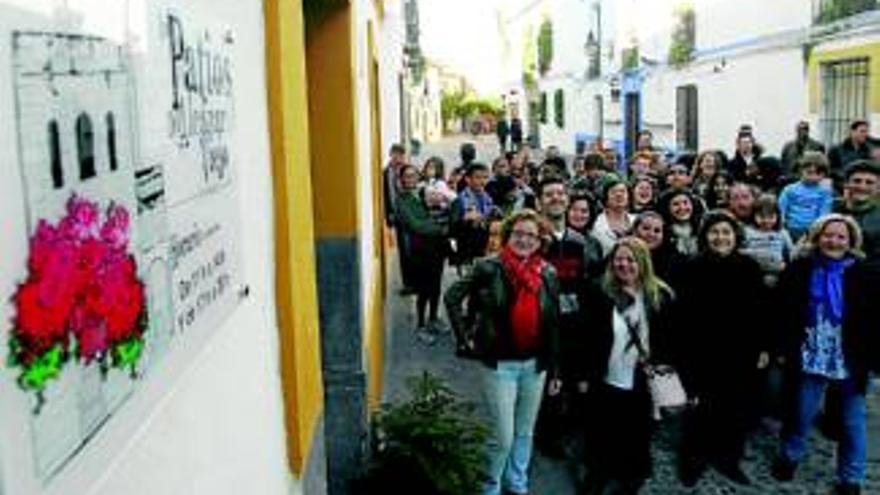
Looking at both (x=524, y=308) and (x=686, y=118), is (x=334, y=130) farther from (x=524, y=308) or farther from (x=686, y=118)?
(x=686, y=118)

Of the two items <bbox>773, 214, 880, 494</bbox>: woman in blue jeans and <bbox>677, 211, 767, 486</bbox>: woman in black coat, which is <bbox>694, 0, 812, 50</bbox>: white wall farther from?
<bbox>773, 214, 880, 494</bbox>: woman in blue jeans

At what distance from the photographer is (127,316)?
1.53 m

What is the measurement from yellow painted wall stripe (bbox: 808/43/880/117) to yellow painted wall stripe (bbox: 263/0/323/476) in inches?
469

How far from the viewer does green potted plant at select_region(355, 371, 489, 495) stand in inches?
218

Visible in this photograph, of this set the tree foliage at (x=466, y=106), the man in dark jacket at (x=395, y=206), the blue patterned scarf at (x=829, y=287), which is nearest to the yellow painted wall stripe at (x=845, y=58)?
the man in dark jacket at (x=395, y=206)

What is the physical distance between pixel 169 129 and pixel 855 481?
17.8 feet

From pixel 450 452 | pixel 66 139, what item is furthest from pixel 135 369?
pixel 450 452

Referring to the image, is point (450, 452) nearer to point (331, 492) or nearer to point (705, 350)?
point (331, 492)

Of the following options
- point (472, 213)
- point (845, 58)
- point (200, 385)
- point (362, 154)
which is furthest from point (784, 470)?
point (845, 58)

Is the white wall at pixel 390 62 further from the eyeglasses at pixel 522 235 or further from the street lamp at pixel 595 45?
the street lamp at pixel 595 45

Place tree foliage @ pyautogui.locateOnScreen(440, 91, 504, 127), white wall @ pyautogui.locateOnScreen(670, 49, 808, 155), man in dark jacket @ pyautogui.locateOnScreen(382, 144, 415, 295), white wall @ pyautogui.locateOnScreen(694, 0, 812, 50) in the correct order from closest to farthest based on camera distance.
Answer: man in dark jacket @ pyautogui.locateOnScreen(382, 144, 415, 295) → white wall @ pyautogui.locateOnScreen(694, 0, 812, 50) → white wall @ pyautogui.locateOnScreen(670, 49, 808, 155) → tree foliage @ pyautogui.locateOnScreen(440, 91, 504, 127)

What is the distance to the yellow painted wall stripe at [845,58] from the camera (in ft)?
45.3

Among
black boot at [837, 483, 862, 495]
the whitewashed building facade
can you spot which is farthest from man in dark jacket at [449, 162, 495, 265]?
the whitewashed building facade

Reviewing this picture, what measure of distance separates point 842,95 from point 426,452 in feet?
38.5
